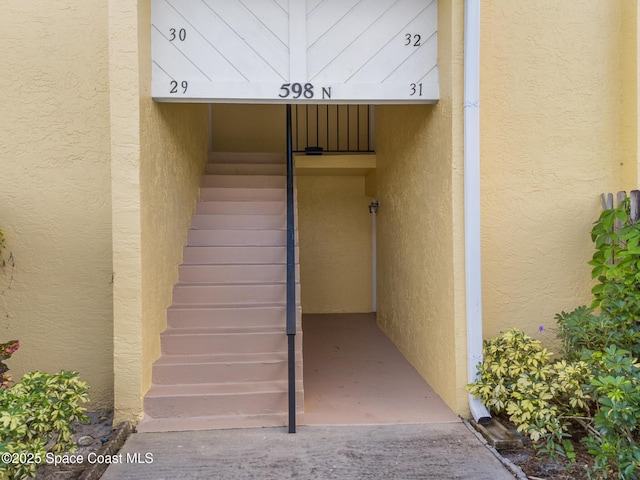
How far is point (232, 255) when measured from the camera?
412cm

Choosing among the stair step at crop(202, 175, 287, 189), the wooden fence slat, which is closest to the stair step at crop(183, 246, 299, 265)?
the stair step at crop(202, 175, 287, 189)

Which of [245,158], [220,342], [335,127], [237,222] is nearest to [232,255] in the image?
[237,222]

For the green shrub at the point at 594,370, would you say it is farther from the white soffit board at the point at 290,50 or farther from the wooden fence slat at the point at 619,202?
the white soffit board at the point at 290,50

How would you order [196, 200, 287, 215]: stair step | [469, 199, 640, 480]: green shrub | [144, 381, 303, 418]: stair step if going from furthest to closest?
1. [196, 200, 287, 215]: stair step
2. [144, 381, 303, 418]: stair step
3. [469, 199, 640, 480]: green shrub

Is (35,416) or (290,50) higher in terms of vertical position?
(290,50)

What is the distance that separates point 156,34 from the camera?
3.04m

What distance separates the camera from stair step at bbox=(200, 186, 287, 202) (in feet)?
15.4

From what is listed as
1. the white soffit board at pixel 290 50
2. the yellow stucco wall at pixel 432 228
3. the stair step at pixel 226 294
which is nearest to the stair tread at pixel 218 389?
the stair step at pixel 226 294

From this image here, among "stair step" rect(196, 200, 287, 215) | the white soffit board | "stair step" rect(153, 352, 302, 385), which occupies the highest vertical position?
the white soffit board

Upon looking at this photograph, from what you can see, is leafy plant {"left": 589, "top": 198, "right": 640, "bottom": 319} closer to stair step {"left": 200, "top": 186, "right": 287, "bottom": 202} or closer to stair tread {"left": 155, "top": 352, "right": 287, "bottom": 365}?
stair tread {"left": 155, "top": 352, "right": 287, "bottom": 365}

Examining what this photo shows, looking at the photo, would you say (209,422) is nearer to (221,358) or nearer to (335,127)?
(221,358)

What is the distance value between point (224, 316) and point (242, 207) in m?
1.39

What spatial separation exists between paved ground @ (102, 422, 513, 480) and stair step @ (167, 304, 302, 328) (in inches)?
35.7

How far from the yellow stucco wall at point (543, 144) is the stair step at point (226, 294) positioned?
170 cm
